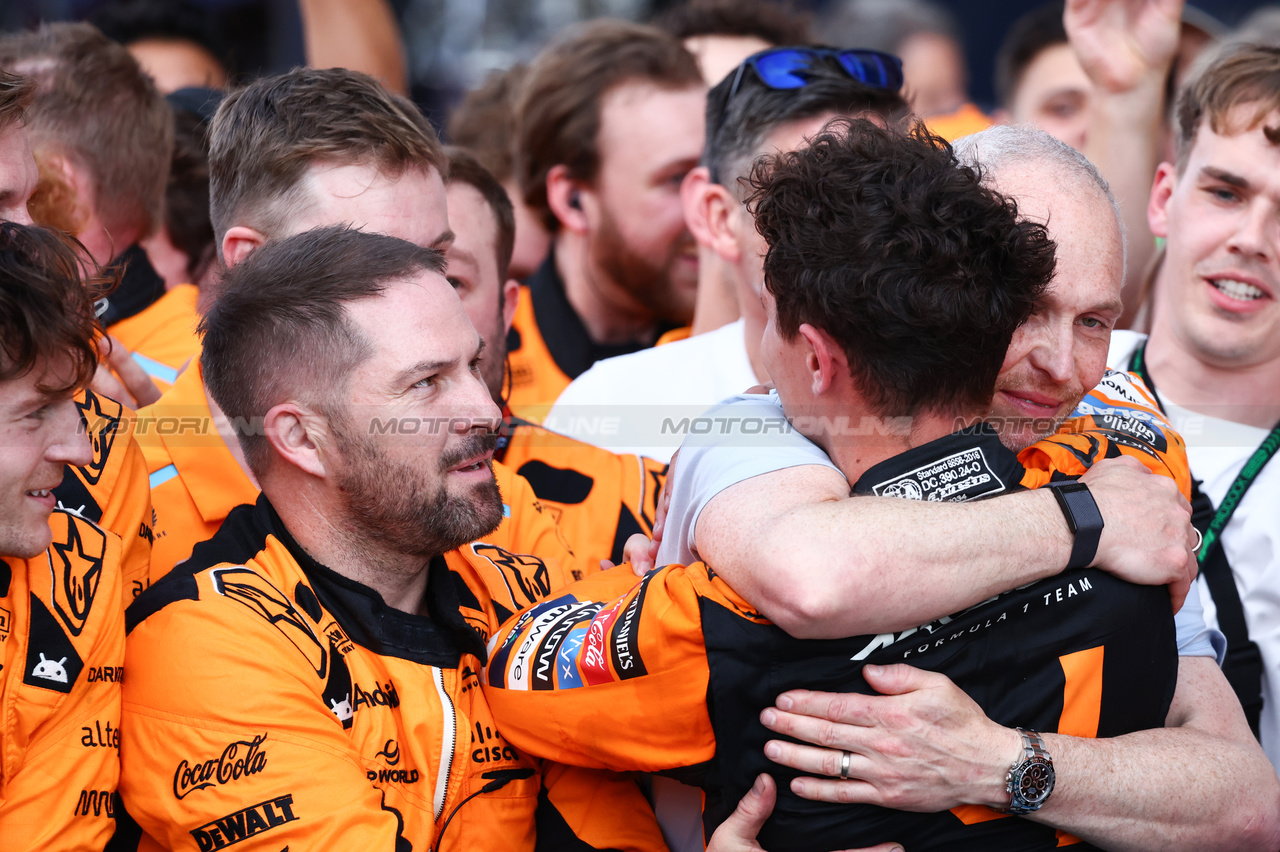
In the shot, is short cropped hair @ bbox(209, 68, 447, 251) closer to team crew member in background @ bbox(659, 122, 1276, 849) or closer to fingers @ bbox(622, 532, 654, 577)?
fingers @ bbox(622, 532, 654, 577)

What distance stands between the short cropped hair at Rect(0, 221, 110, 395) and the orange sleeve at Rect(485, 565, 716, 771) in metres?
0.90

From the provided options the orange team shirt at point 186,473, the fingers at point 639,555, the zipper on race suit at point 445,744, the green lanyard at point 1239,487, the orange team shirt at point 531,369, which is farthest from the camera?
the orange team shirt at point 531,369

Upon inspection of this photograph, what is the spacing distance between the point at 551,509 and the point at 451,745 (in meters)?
1.03

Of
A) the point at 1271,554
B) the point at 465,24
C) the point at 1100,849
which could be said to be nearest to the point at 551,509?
the point at 1100,849

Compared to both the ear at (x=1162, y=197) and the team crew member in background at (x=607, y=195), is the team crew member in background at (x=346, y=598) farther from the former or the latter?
the ear at (x=1162, y=197)

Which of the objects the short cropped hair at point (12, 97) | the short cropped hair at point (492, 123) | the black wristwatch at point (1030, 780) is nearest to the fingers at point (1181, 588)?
the black wristwatch at point (1030, 780)

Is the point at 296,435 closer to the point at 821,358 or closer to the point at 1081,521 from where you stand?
the point at 821,358

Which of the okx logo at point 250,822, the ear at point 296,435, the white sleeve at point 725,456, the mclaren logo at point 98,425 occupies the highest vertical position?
the white sleeve at point 725,456

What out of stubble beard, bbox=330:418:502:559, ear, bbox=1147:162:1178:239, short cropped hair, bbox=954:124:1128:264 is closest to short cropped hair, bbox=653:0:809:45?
ear, bbox=1147:162:1178:239

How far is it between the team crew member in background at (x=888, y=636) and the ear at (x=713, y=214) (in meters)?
1.59

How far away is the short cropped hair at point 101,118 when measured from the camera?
132 inches

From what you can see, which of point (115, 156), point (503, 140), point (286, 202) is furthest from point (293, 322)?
point (503, 140)

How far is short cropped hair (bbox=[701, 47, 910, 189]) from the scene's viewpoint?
342 cm

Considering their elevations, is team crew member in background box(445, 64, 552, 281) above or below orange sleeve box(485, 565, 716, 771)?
below
